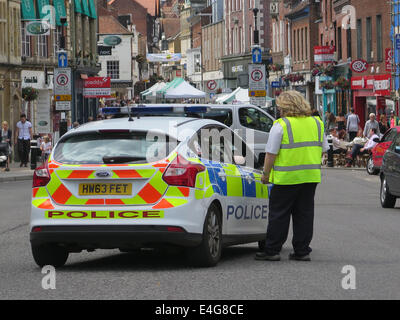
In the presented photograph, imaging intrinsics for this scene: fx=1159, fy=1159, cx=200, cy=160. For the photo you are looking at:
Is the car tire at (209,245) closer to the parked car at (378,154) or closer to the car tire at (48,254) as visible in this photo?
the car tire at (48,254)

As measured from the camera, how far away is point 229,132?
12625mm

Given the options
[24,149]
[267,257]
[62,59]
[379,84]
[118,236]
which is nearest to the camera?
[118,236]

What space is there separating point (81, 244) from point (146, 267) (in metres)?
0.75

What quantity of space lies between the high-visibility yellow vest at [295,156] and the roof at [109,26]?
370 feet

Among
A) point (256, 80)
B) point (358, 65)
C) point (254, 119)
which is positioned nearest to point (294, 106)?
point (254, 119)

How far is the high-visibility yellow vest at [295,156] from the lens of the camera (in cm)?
1162

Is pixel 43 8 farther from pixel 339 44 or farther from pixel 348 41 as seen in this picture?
pixel 339 44

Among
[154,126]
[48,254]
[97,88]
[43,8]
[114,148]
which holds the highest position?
[43,8]

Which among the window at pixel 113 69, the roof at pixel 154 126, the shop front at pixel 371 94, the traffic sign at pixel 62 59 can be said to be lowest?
the roof at pixel 154 126

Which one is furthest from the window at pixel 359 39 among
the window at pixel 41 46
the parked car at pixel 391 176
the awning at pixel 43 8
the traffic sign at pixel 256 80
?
the parked car at pixel 391 176

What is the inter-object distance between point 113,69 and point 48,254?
11552 cm

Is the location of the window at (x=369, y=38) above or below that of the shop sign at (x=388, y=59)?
above

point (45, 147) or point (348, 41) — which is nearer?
point (45, 147)

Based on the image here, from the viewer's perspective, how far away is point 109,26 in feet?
414
